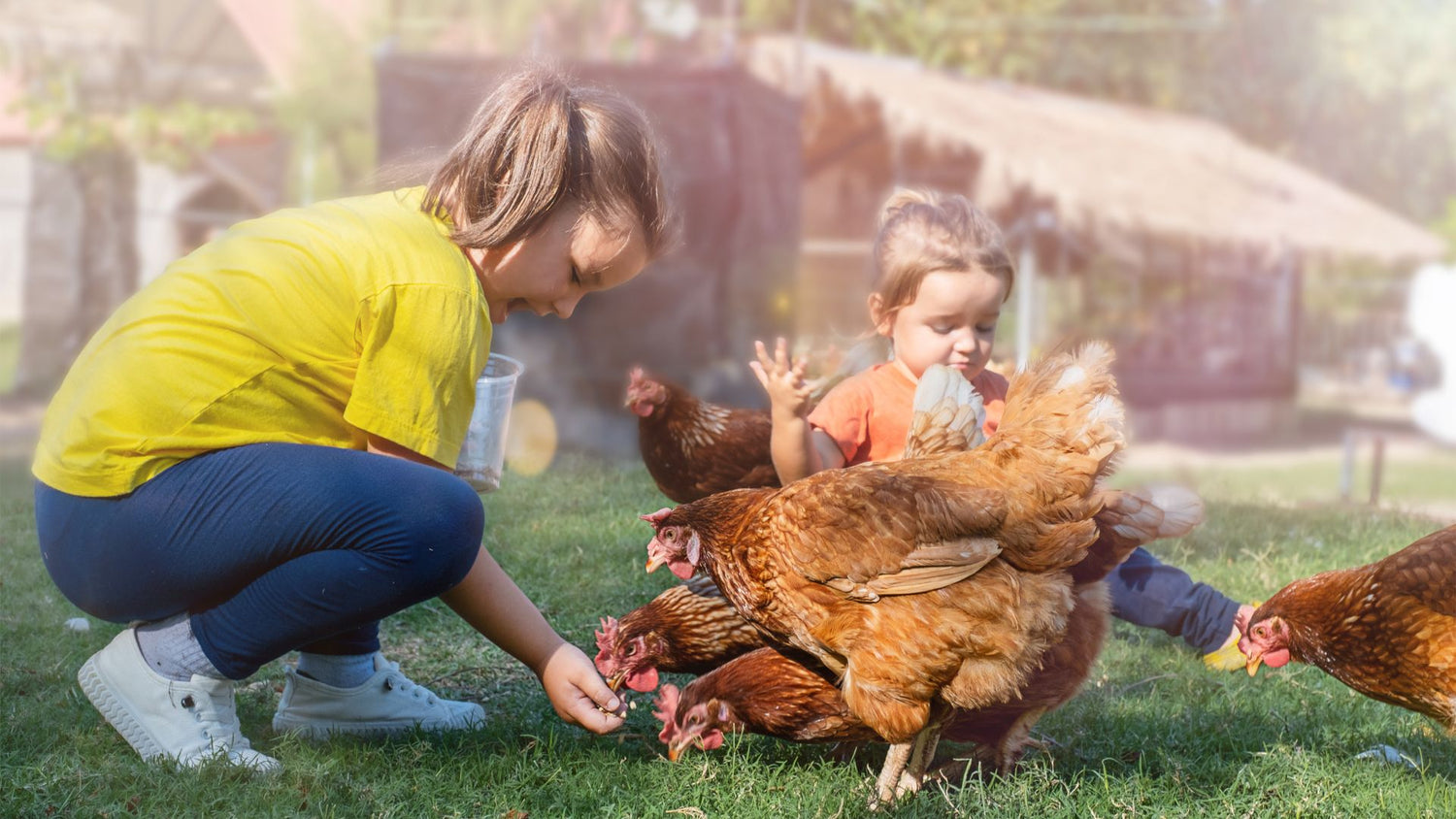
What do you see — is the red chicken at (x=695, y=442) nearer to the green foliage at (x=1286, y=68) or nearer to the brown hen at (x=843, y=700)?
the brown hen at (x=843, y=700)

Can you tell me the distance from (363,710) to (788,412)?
1114mm

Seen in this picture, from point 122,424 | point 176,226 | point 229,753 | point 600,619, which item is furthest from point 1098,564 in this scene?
point 176,226

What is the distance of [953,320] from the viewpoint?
9.36 ft

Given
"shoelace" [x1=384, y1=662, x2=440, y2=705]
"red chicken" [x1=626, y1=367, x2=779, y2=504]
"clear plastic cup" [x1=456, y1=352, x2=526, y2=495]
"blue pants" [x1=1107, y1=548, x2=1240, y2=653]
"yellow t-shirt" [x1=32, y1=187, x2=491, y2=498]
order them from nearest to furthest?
"yellow t-shirt" [x1=32, y1=187, x2=491, y2=498], "shoelace" [x1=384, y1=662, x2=440, y2=705], "clear plastic cup" [x1=456, y1=352, x2=526, y2=495], "blue pants" [x1=1107, y1=548, x2=1240, y2=653], "red chicken" [x1=626, y1=367, x2=779, y2=504]

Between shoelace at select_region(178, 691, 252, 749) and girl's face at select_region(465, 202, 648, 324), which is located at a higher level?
girl's face at select_region(465, 202, 648, 324)

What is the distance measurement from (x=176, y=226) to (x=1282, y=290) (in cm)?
1542

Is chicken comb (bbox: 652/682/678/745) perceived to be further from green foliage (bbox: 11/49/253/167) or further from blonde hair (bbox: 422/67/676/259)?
green foliage (bbox: 11/49/253/167)

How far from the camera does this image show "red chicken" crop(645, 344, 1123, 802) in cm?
211

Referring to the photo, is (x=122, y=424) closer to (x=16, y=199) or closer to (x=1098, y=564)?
(x=1098, y=564)

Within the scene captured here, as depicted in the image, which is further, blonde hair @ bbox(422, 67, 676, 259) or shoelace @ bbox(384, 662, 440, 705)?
shoelace @ bbox(384, 662, 440, 705)

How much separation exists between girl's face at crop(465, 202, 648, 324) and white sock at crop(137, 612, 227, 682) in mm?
820

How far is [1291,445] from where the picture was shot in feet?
53.4

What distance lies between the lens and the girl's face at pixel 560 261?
2.13 metres

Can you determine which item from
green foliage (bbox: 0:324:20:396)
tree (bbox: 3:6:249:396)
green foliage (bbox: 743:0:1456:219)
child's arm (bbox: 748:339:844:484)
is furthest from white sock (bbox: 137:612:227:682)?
green foliage (bbox: 743:0:1456:219)
